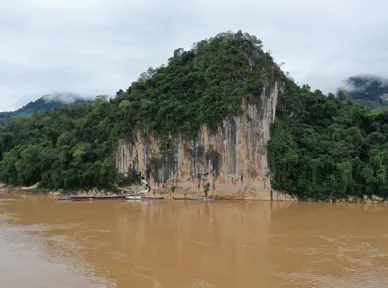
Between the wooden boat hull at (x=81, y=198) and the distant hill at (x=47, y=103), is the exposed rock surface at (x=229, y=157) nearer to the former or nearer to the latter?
the wooden boat hull at (x=81, y=198)

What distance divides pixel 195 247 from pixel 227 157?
12574mm

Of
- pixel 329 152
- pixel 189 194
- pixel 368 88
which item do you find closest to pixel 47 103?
pixel 368 88

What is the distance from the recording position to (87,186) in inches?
1119

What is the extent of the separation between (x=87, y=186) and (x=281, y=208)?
1470 cm

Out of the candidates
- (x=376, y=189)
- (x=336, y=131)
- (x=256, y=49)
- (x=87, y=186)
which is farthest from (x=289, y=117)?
(x=87, y=186)

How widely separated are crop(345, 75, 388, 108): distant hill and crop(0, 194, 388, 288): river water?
131 ft

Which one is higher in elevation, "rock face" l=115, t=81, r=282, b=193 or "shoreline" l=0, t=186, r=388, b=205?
"rock face" l=115, t=81, r=282, b=193

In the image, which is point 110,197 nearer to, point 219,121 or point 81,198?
point 81,198

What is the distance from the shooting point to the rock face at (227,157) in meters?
24.3

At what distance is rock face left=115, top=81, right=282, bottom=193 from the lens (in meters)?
24.3

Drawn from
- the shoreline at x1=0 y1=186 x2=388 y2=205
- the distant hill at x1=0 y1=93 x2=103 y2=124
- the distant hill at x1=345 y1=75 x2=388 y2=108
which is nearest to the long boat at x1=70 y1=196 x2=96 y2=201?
the shoreline at x1=0 y1=186 x2=388 y2=205

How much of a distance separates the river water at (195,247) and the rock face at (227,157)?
3578 millimetres

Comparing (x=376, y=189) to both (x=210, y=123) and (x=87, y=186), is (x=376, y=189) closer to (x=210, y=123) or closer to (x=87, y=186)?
(x=210, y=123)

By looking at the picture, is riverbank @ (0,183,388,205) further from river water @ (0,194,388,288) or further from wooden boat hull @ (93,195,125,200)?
river water @ (0,194,388,288)
